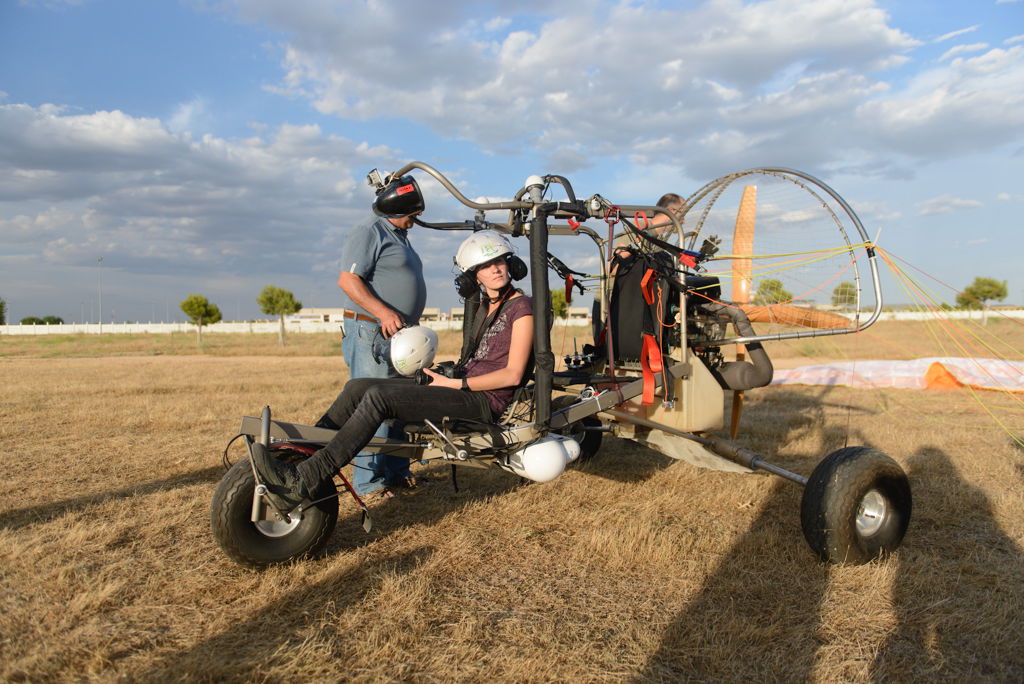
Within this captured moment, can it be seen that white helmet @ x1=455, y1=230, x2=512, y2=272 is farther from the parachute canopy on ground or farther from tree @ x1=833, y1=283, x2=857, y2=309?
the parachute canopy on ground

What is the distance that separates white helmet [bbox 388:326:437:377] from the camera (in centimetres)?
415

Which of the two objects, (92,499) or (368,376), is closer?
(92,499)

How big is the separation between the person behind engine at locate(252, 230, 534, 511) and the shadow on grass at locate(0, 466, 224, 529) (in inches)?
87.1

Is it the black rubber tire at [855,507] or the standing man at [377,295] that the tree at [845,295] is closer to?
the black rubber tire at [855,507]

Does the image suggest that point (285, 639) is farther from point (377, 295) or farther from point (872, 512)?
point (872, 512)

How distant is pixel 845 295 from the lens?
4844 mm

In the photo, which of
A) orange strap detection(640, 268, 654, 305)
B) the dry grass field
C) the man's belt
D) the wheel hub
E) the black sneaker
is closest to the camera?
the dry grass field

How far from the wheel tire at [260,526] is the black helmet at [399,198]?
166cm

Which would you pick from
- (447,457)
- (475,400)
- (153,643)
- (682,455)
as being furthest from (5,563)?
(682,455)

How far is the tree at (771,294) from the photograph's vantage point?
5195 millimetres

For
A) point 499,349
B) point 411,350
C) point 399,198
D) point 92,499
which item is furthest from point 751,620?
point 92,499

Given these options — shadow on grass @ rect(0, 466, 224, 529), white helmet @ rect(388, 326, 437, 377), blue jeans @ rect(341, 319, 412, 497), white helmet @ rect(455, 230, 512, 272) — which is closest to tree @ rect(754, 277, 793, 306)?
white helmet @ rect(455, 230, 512, 272)

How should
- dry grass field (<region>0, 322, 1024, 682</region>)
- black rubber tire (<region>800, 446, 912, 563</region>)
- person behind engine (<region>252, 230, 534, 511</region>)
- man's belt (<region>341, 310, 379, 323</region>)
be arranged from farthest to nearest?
man's belt (<region>341, 310, 379, 323</region>)
black rubber tire (<region>800, 446, 912, 563</region>)
person behind engine (<region>252, 230, 534, 511</region>)
dry grass field (<region>0, 322, 1024, 682</region>)

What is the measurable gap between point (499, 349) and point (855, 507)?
8.13 feet
